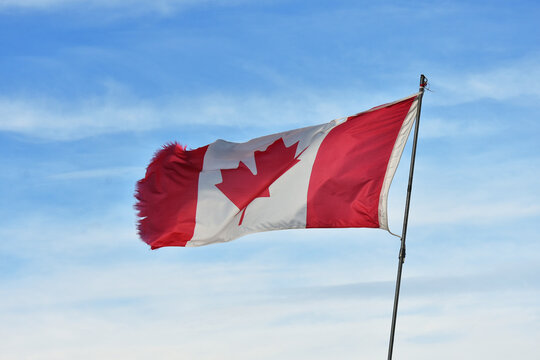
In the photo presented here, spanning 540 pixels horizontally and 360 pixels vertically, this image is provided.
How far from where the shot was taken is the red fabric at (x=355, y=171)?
2247 centimetres

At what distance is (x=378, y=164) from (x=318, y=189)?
1.74 meters

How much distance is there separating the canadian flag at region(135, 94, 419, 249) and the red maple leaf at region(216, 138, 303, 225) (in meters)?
0.03

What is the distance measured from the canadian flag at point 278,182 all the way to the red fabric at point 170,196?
3 centimetres

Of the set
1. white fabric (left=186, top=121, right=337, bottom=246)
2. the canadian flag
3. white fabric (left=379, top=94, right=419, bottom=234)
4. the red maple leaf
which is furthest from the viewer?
the red maple leaf

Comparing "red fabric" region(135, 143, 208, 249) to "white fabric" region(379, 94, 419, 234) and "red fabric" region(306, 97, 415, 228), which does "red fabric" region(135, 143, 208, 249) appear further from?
"white fabric" region(379, 94, 419, 234)

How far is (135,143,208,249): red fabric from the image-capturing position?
24956 mm

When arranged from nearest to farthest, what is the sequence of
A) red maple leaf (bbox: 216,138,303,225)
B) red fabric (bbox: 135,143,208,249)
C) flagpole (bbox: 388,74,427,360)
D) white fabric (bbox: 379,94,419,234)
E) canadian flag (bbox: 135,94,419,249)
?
flagpole (bbox: 388,74,427,360) < white fabric (bbox: 379,94,419,234) < canadian flag (bbox: 135,94,419,249) < red maple leaf (bbox: 216,138,303,225) < red fabric (bbox: 135,143,208,249)

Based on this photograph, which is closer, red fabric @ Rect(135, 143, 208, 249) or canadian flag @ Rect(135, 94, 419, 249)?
canadian flag @ Rect(135, 94, 419, 249)

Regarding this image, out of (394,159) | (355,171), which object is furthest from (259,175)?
(394,159)

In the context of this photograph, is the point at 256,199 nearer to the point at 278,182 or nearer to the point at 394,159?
the point at 278,182

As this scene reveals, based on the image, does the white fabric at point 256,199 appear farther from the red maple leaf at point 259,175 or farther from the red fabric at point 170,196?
the red fabric at point 170,196

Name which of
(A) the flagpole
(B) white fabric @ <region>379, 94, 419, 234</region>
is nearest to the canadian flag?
(B) white fabric @ <region>379, 94, 419, 234</region>

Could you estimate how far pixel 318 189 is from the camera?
23.2 metres

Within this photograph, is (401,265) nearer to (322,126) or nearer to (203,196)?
(322,126)
